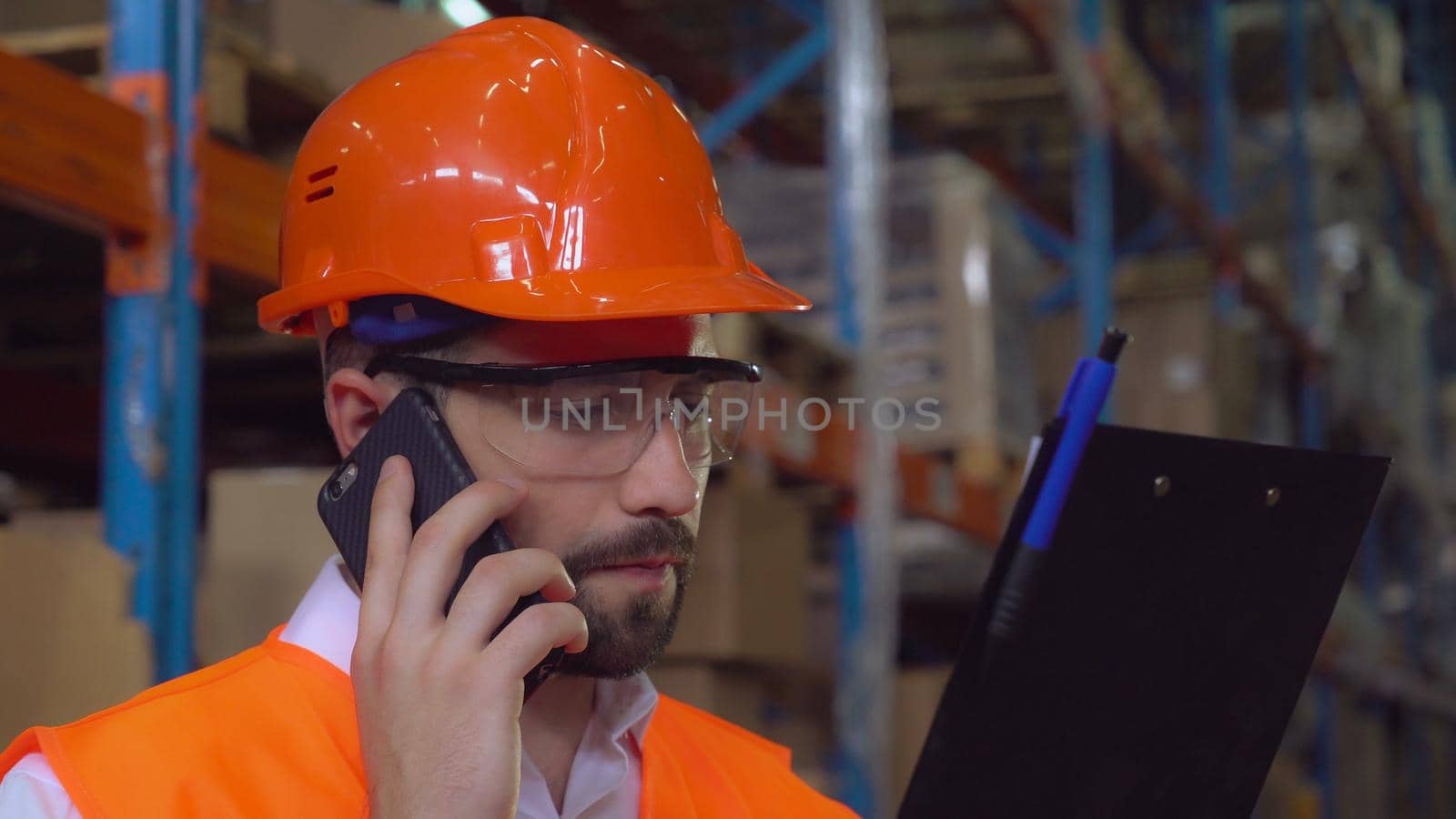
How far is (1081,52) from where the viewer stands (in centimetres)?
518

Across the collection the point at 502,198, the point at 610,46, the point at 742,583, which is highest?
the point at 610,46

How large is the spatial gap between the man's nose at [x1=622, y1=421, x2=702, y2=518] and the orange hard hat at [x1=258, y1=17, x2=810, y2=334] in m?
0.15

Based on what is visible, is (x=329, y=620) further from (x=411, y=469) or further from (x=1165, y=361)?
(x=1165, y=361)

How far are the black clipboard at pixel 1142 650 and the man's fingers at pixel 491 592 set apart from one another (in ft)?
1.57

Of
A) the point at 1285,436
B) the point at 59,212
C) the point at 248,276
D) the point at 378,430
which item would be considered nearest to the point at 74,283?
the point at 248,276

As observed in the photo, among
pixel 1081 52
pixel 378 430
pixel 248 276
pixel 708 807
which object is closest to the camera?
pixel 378 430

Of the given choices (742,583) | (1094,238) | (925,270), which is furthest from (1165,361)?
(742,583)

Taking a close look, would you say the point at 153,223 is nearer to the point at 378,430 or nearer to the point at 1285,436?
the point at 378,430

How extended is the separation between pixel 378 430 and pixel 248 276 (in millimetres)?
1014

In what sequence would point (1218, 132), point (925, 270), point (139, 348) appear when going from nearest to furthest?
point (139, 348)
point (925, 270)
point (1218, 132)

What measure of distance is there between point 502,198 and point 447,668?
0.59 m

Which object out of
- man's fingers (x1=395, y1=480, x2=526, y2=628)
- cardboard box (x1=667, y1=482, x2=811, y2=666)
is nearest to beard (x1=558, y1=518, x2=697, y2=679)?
man's fingers (x1=395, y1=480, x2=526, y2=628)

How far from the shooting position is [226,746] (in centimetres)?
136

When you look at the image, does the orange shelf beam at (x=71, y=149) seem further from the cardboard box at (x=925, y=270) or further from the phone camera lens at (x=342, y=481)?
the cardboard box at (x=925, y=270)
